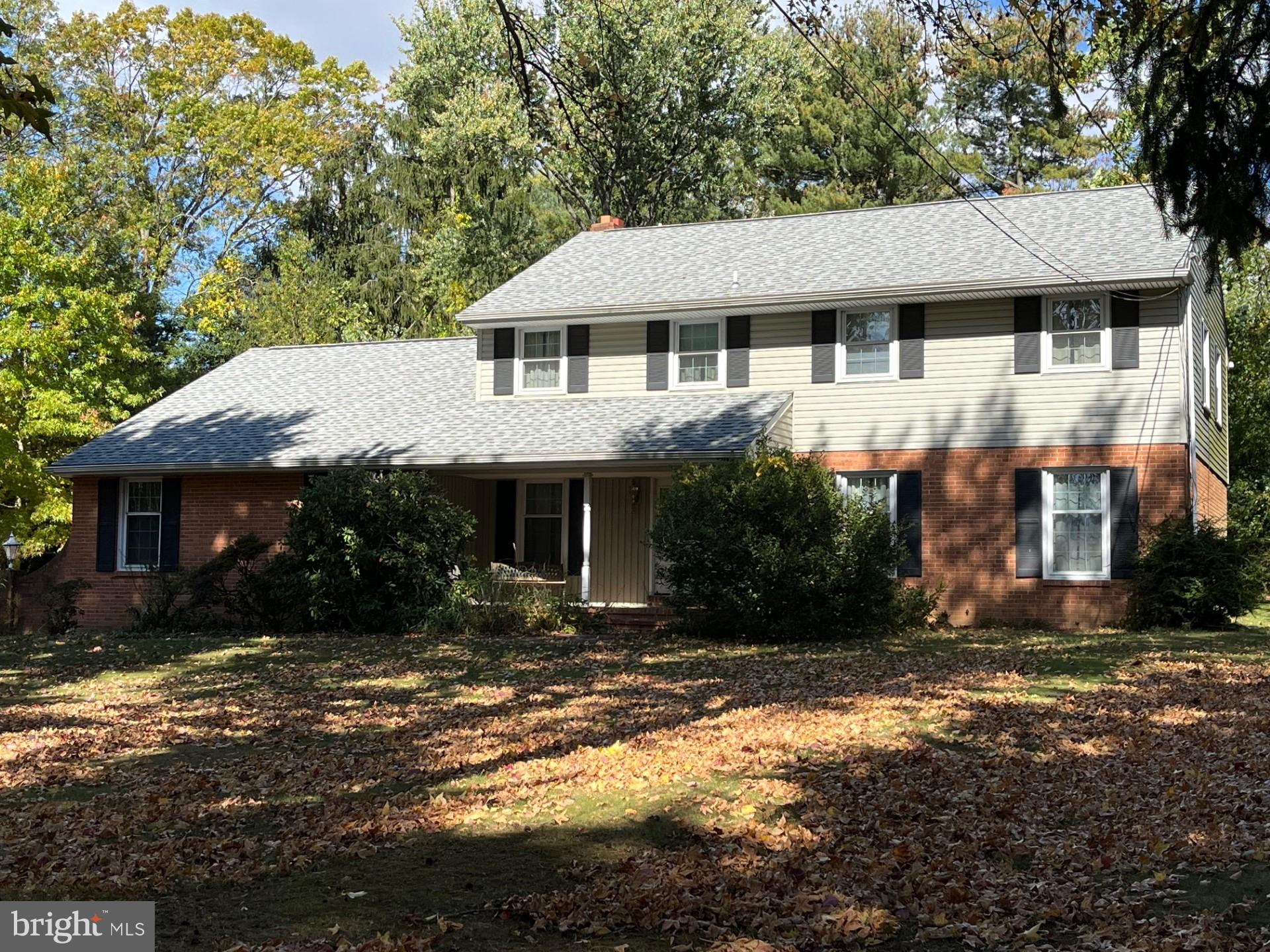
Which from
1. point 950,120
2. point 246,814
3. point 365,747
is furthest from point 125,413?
point 950,120

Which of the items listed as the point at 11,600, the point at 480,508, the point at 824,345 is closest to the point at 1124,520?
the point at 824,345

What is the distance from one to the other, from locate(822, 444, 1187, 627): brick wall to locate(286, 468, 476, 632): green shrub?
21.0ft

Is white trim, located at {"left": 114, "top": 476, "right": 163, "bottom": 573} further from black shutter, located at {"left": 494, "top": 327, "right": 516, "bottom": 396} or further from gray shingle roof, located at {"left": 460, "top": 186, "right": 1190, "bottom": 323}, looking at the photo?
gray shingle roof, located at {"left": 460, "top": 186, "right": 1190, "bottom": 323}

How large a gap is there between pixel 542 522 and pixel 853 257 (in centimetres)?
671

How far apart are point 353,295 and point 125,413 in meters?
12.1

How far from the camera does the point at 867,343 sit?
772 inches

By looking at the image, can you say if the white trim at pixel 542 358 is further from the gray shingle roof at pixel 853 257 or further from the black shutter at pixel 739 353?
the black shutter at pixel 739 353

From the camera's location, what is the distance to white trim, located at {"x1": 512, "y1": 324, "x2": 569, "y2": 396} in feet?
69.9

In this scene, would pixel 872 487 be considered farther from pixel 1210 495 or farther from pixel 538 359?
pixel 538 359

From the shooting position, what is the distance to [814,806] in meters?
6.87

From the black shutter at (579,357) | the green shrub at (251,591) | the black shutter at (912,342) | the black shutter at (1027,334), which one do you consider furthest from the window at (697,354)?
the green shrub at (251,591)

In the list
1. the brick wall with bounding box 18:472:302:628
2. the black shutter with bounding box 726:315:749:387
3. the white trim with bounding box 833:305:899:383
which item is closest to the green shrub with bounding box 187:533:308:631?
the brick wall with bounding box 18:472:302:628

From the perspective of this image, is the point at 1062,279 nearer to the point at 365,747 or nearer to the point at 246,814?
the point at 365,747

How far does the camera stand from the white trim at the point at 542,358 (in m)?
21.3
